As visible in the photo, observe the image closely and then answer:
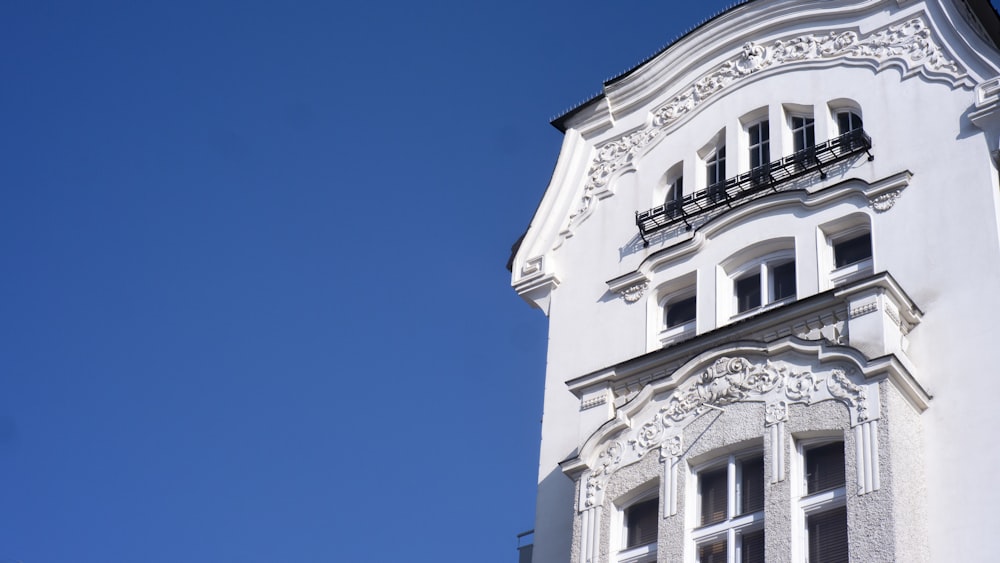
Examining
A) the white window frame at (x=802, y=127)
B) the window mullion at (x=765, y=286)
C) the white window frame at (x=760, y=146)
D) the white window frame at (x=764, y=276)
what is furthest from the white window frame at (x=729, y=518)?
the white window frame at (x=802, y=127)

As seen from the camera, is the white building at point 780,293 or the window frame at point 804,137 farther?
the window frame at point 804,137

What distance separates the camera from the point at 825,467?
2016 cm

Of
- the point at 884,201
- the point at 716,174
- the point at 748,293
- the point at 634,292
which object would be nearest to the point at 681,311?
the point at 634,292

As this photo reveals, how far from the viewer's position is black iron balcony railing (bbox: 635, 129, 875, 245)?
78.4ft

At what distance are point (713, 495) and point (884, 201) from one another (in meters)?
4.89

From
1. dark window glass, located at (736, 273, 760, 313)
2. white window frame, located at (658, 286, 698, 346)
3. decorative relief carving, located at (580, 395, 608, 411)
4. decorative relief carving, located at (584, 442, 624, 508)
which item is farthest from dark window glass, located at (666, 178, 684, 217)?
decorative relief carving, located at (584, 442, 624, 508)

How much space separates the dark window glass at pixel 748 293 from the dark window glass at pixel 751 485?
10.7ft

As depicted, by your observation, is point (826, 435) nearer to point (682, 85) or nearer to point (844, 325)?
point (844, 325)

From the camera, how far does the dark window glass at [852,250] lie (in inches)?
898

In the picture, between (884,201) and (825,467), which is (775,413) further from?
(884,201)

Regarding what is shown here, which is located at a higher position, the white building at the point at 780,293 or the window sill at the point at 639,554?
the white building at the point at 780,293

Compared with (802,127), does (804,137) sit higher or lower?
lower

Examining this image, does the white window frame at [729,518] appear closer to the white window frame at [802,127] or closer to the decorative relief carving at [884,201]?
the decorative relief carving at [884,201]

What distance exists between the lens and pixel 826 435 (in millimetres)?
20219
